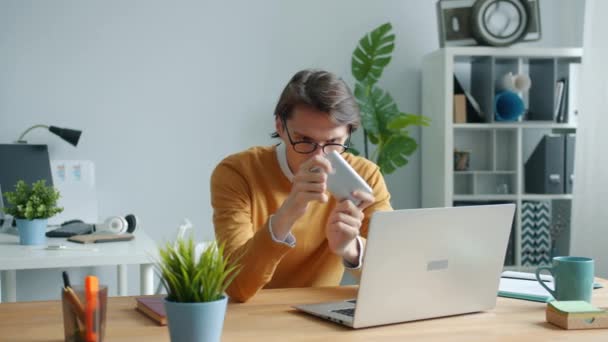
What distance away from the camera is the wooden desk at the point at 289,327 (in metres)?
1.27

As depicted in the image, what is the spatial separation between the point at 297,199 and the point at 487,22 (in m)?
2.41

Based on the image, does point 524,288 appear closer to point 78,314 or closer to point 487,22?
point 78,314

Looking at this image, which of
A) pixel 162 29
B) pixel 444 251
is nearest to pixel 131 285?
pixel 162 29

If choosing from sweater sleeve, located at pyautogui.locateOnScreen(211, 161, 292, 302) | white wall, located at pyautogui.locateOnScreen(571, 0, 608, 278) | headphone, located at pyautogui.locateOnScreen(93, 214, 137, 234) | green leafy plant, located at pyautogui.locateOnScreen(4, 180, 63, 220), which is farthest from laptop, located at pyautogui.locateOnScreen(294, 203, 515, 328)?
white wall, located at pyautogui.locateOnScreen(571, 0, 608, 278)

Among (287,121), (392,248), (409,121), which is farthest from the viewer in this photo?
(409,121)

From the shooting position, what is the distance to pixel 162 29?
3.60 metres

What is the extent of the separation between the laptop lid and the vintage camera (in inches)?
92.7

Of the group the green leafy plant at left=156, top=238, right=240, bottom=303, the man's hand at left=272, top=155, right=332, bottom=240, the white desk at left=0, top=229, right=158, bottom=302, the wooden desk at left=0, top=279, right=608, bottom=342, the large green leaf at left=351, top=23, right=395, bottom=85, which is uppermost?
the large green leaf at left=351, top=23, right=395, bottom=85

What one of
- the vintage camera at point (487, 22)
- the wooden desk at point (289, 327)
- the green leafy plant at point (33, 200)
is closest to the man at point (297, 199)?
the wooden desk at point (289, 327)

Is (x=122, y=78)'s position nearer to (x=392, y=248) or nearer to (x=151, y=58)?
(x=151, y=58)

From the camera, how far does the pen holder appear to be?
110cm

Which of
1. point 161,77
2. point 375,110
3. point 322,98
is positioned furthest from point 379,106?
point 322,98

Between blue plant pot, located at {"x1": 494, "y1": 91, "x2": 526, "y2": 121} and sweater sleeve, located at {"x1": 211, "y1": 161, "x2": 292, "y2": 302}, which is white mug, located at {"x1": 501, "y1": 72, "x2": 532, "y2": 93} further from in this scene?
sweater sleeve, located at {"x1": 211, "y1": 161, "x2": 292, "y2": 302}

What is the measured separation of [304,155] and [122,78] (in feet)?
6.64
